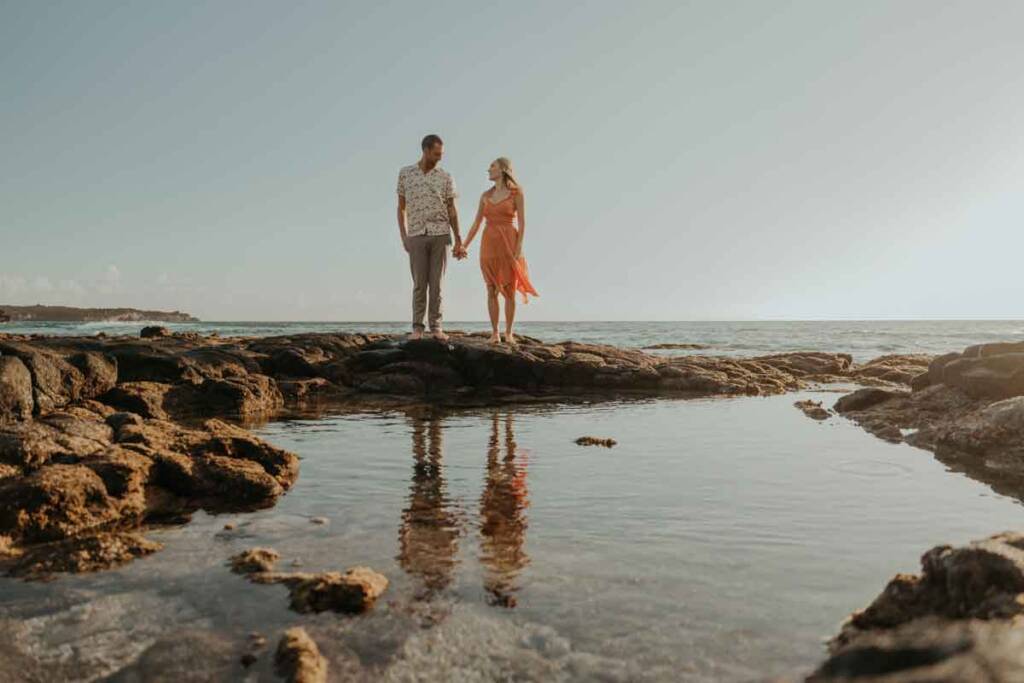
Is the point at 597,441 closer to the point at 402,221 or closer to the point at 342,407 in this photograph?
the point at 342,407

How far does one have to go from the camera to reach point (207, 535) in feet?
12.2

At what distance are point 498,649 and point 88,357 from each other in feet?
26.2

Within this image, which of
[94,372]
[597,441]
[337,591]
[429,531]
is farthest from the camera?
[94,372]

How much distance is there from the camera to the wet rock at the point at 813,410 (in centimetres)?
875

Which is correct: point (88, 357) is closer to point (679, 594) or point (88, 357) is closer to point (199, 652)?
point (199, 652)

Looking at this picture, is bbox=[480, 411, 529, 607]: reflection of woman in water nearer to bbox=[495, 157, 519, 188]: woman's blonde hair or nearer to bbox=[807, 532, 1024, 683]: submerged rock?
bbox=[807, 532, 1024, 683]: submerged rock

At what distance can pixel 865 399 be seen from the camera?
9305mm

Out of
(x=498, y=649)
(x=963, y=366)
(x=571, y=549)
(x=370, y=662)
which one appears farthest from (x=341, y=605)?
(x=963, y=366)

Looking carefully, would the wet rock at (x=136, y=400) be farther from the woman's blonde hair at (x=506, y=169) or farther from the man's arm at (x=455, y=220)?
the woman's blonde hair at (x=506, y=169)

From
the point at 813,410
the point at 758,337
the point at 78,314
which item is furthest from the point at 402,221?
the point at 78,314

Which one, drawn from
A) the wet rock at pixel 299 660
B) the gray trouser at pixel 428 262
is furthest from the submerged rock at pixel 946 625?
the gray trouser at pixel 428 262

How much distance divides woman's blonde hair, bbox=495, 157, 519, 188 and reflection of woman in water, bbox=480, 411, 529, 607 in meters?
6.31

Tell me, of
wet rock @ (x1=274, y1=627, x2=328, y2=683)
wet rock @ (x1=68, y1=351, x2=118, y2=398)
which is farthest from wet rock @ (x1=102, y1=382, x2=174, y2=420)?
wet rock @ (x1=274, y1=627, x2=328, y2=683)

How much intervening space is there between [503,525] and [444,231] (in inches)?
308
